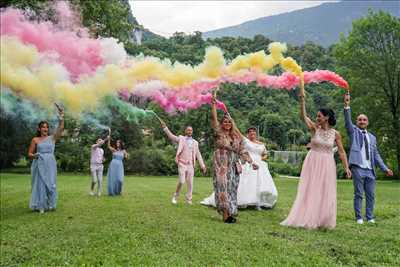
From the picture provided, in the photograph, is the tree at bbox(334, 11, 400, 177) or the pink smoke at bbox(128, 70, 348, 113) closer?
the pink smoke at bbox(128, 70, 348, 113)

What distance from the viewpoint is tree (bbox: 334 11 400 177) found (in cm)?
3966

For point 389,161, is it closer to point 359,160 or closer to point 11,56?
point 359,160

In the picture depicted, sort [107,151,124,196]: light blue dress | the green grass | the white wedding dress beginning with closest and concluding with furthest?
the green grass → the white wedding dress → [107,151,124,196]: light blue dress

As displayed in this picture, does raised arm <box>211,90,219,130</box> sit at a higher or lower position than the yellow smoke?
lower

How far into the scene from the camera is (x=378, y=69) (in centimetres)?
3972

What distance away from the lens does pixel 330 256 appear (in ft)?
23.5

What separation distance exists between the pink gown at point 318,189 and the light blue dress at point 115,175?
9.74m

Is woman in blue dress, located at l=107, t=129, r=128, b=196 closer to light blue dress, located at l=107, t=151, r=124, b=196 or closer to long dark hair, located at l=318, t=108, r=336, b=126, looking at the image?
light blue dress, located at l=107, t=151, r=124, b=196

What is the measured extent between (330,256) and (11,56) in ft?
21.6

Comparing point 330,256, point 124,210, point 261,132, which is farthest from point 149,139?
point 330,256

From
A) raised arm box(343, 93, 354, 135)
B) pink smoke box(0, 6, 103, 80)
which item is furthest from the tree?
pink smoke box(0, 6, 103, 80)

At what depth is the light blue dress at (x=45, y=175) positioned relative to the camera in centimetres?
1291

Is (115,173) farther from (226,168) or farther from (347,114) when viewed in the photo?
(347,114)

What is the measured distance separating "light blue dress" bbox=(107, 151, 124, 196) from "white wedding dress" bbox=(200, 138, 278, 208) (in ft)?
18.0
